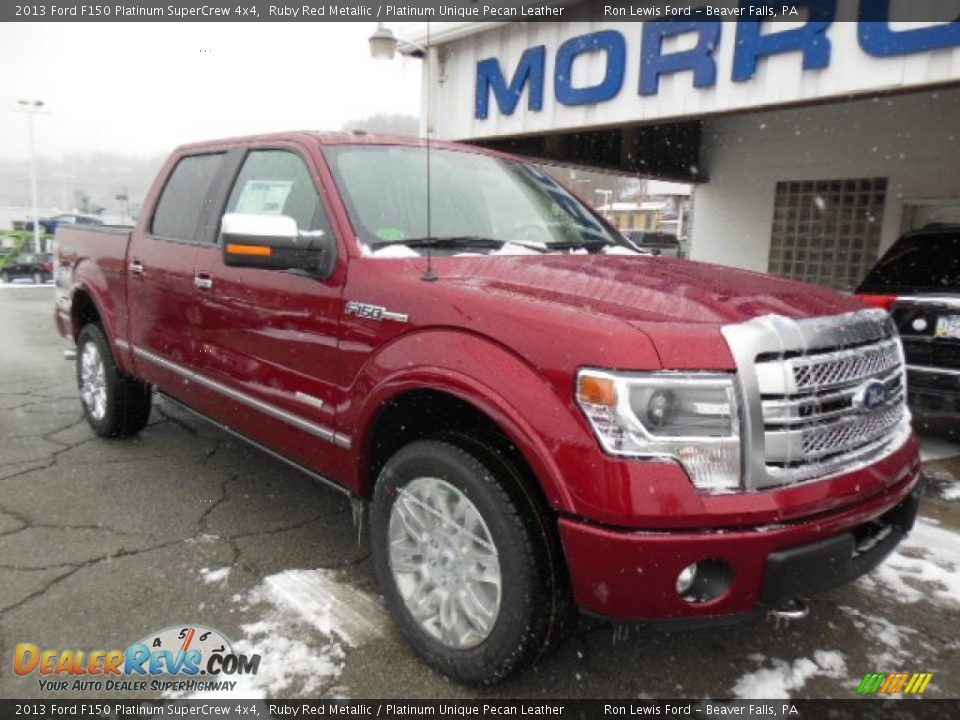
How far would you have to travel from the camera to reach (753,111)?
21.8 feet

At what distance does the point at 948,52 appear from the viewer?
5.14 metres

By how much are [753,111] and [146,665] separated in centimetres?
653

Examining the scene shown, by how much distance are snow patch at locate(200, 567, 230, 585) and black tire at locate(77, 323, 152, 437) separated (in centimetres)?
207

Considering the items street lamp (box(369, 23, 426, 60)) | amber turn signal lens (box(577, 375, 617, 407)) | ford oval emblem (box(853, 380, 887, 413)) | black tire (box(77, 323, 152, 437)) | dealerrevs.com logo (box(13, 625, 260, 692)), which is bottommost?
dealerrevs.com logo (box(13, 625, 260, 692))

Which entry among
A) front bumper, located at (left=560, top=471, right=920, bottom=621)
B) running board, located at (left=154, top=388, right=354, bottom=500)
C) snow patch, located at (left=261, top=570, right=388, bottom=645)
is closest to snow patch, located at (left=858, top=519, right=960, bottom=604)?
front bumper, located at (left=560, top=471, right=920, bottom=621)

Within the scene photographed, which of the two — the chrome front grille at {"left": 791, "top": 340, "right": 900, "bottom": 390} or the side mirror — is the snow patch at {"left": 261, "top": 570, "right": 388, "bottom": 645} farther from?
the chrome front grille at {"left": 791, "top": 340, "right": 900, "bottom": 390}

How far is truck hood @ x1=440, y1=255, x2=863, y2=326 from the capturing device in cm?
208

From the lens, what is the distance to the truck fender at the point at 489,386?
6.41ft

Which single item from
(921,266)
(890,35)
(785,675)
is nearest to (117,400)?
(785,675)

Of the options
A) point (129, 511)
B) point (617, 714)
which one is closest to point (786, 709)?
point (617, 714)

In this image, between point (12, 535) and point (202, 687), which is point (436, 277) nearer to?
point (202, 687)

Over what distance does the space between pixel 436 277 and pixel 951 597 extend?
260 centimetres

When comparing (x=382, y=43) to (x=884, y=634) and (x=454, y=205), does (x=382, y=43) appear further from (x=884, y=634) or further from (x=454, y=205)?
(x=884, y=634)

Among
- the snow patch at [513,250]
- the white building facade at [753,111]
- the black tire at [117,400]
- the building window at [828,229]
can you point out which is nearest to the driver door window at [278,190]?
the snow patch at [513,250]
